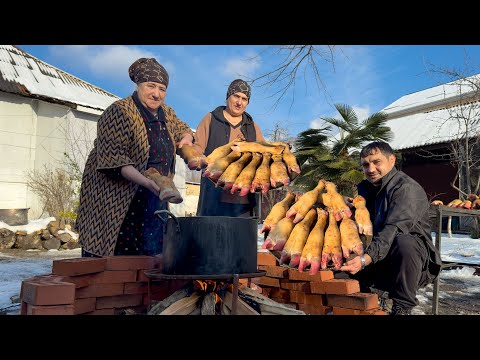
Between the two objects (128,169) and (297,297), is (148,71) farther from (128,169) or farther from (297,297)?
(297,297)

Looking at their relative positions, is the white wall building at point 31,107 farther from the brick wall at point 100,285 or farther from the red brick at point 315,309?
the red brick at point 315,309

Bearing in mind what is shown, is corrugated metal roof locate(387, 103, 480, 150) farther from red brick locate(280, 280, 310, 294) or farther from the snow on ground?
red brick locate(280, 280, 310, 294)

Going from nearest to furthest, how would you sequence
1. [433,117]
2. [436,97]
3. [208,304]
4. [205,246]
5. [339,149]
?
[205,246]
[208,304]
[339,149]
[433,117]
[436,97]

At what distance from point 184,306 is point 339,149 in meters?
5.39

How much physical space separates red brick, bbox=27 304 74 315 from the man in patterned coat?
62cm

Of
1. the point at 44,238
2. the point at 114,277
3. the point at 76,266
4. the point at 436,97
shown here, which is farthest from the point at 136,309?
the point at 436,97

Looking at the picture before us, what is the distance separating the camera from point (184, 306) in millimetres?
1963

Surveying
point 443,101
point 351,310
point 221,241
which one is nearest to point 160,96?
point 221,241

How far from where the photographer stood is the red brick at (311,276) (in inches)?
96.1

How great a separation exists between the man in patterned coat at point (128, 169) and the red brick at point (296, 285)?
0.87 meters

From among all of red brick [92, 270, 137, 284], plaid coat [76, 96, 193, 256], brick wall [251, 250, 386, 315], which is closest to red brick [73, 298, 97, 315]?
red brick [92, 270, 137, 284]

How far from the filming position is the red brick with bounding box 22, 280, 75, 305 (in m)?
1.73
